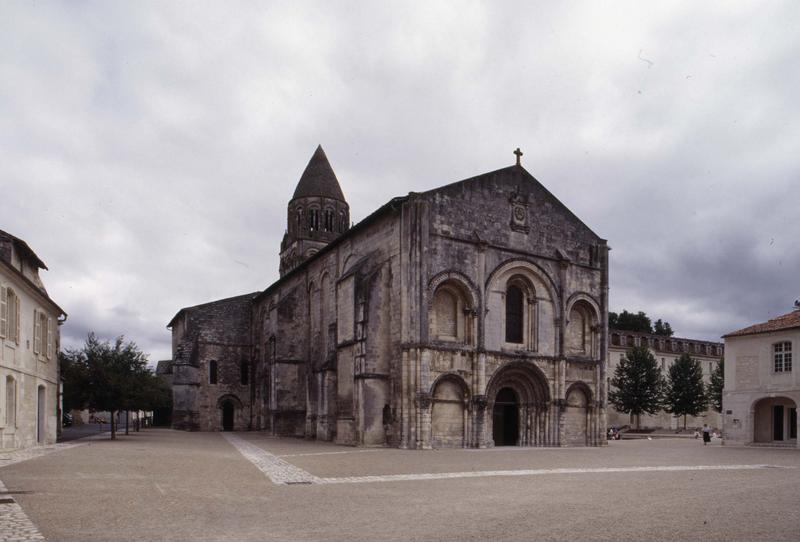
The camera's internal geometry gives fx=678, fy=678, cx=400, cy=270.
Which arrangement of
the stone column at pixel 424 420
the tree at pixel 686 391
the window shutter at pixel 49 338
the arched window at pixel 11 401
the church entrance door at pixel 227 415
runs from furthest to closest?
the tree at pixel 686 391 < the church entrance door at pixel 227 415 < the window shutter at pixel 49 338 < the stone column at pixel 424 420 < the arched window at pixel 11 401

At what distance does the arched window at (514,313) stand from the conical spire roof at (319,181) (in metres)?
27.0

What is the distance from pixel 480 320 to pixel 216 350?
84.5 ft

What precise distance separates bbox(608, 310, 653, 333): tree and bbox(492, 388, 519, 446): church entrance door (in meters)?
49.3

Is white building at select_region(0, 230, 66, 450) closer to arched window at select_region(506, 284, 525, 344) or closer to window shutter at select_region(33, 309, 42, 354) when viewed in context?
window shutter at select_region(33, 309, 42, 354)

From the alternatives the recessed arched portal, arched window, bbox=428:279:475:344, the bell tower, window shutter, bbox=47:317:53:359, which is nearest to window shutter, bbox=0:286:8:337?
window shutter, bbox=47:317:53:359

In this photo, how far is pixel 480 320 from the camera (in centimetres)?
2750

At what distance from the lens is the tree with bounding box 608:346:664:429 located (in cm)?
5484

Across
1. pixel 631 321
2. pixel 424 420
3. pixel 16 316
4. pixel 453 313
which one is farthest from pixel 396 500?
pixel 631 321

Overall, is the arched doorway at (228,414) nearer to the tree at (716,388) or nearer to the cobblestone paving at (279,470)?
the cobblestone paving at (279,470)

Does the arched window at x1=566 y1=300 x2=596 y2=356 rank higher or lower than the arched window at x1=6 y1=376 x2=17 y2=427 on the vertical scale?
higher

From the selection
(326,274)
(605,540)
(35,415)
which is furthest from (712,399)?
(605,540)

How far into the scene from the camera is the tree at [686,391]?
57.0 meters

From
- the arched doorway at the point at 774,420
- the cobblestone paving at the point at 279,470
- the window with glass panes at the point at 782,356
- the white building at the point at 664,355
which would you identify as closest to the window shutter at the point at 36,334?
the cobblestone paving at the point at 279,470

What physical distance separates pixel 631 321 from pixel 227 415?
160 ft
